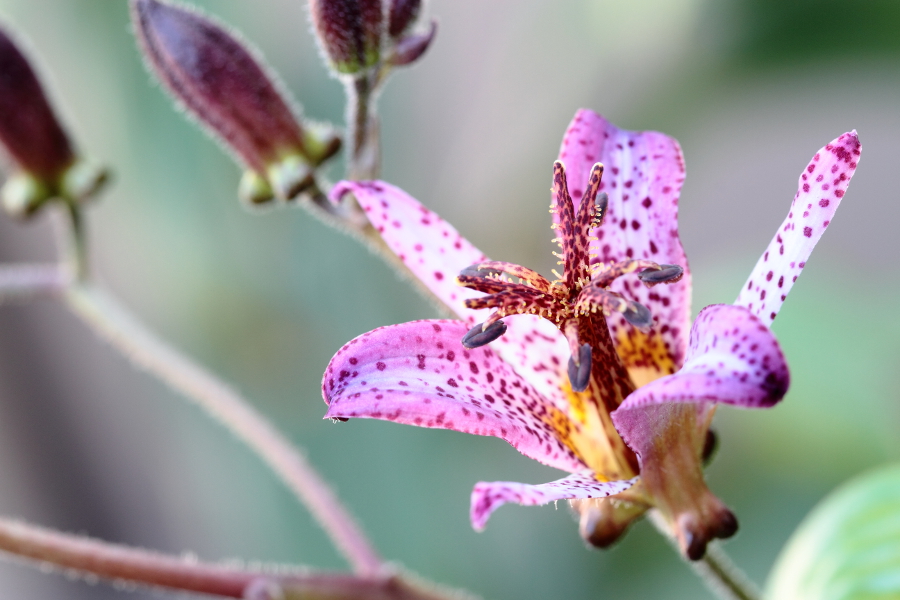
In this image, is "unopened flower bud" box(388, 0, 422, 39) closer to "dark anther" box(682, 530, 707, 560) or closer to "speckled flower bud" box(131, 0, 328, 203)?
"speckled flower bud" box(131, 0, 328, 203)

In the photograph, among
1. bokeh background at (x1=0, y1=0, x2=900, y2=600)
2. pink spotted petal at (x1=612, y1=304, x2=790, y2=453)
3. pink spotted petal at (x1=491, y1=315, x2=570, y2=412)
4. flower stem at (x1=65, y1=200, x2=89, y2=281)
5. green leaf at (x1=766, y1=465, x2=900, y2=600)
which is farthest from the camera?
bokeh background at (x1=0, y1=0, x2=900, y2=600)

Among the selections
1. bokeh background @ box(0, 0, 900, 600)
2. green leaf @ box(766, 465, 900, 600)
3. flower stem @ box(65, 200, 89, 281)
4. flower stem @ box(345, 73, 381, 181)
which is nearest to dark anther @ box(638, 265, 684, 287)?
flower stem @ box(345, 73, 381, 181)

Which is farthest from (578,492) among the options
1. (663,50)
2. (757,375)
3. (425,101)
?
(425,101)

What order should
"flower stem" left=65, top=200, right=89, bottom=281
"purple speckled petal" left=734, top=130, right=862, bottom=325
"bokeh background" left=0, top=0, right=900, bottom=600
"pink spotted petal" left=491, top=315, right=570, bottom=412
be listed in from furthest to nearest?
"bokeh background" left=0, top=0, right=900, bottom=600 < "flower stem" left=65, top=200, right=89, bottom=281 < "pink spotted petal" left=491, top=315, right=570, bottom=412 < "purple speckled petal" left=734, top=130, right=862, bottom=325

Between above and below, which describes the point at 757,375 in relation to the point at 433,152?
above

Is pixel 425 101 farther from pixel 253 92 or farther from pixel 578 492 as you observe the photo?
pixel 578 492

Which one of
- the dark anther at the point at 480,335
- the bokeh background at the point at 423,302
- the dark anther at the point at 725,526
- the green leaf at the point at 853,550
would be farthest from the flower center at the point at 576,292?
the bokeh background at the point at 423,302
